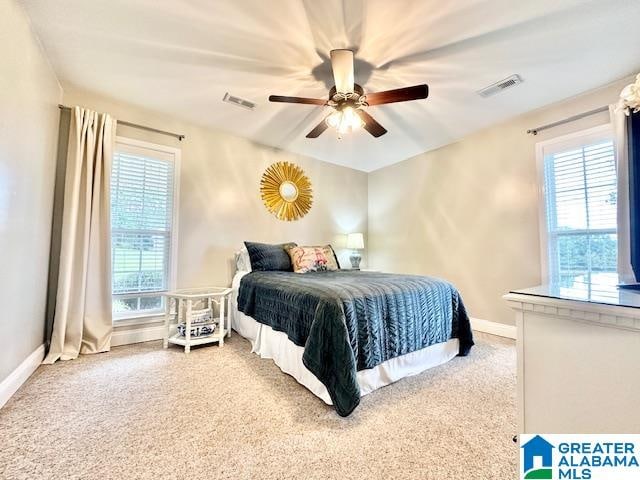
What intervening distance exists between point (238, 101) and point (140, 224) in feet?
5.65

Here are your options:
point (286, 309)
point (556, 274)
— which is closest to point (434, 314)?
point (286, 309)

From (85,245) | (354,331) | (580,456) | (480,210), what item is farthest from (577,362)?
(85,245)

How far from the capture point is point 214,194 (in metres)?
3.48

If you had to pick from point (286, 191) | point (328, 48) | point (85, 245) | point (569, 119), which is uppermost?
point (328, 48)

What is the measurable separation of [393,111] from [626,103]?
2027 millimetres

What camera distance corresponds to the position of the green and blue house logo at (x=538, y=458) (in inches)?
33.5

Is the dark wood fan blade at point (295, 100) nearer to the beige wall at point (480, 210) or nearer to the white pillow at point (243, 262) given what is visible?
the white pillow at point (243, 262)

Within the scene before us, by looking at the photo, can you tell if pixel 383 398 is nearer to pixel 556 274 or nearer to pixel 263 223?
pixel 556 274

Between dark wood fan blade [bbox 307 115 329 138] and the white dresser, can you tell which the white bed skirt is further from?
dark wood fan blade [bbox 307 115 329 138]

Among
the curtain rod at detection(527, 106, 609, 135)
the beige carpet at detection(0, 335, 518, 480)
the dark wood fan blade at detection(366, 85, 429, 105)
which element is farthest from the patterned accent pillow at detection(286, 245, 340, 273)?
the curtain rod at detection(527, 106, 609, 135)

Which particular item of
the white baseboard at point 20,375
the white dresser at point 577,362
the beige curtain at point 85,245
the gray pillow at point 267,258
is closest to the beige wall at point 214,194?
the beige curtain at point 85,245

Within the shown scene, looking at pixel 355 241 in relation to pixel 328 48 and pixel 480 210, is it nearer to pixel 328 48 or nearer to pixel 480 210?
pixel 480 210

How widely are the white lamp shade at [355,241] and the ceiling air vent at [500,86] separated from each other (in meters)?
2.43

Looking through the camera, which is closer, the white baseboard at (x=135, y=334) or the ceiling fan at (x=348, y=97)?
the ceiling fan at (x=348, y=97)
